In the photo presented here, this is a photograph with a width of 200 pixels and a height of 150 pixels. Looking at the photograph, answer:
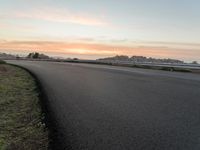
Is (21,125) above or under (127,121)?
under

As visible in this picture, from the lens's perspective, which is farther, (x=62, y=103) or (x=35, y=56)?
(x=35, y=56)

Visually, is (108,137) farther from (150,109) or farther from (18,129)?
(150,109)

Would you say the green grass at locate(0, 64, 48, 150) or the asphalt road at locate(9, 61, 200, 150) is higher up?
the asphalt road at locate(9, 61, 200, 150)

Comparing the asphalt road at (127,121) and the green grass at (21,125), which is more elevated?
the asphalt road at (127,121)

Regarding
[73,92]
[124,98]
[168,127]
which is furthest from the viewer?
[73,92]

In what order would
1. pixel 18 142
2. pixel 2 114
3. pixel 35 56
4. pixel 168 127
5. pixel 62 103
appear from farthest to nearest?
pixel 35 56, pixel 62 103, pixel 2 114, pixel 168 127, pixel 18 142

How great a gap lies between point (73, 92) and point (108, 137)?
24.0 feet

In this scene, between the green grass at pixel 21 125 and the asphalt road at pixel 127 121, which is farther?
the green grass at pixel 21 125

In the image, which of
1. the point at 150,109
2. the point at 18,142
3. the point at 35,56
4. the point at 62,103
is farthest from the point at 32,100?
the point at 35,56

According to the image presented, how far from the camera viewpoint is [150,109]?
9789 millimetres

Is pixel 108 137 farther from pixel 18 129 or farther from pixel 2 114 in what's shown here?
pixel 2 114

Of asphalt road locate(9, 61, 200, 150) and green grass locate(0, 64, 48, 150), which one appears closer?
asphalt road locate(9, 61, 200, 150)

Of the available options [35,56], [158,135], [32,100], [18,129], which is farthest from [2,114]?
[35,56]

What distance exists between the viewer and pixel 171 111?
376 inches
